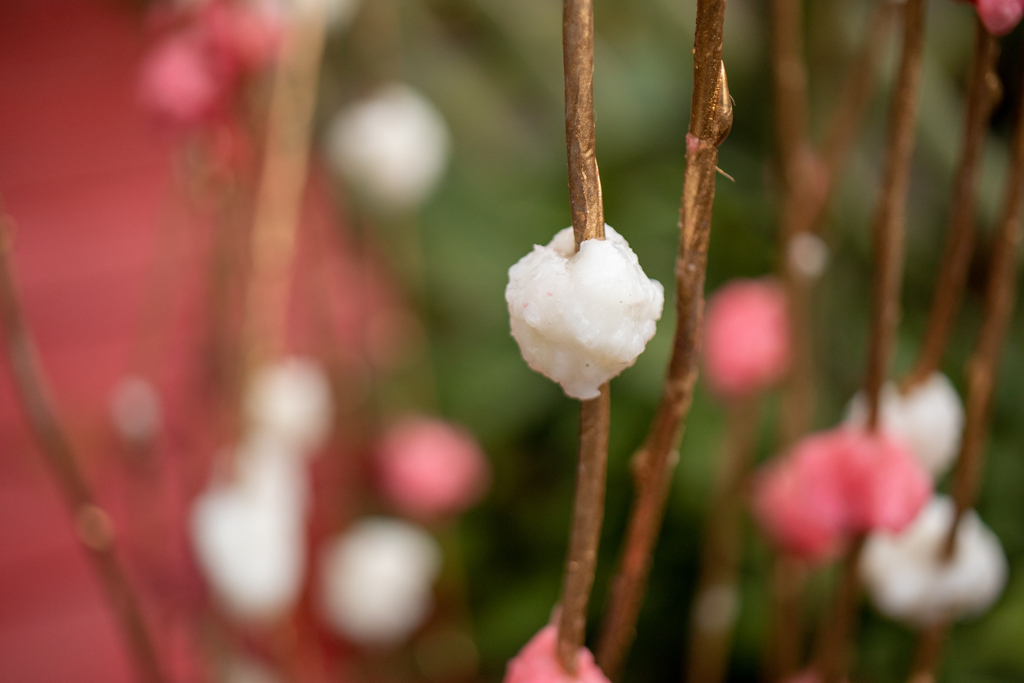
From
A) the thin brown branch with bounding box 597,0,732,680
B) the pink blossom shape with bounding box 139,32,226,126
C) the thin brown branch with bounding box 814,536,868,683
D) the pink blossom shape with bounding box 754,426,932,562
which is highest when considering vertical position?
the pink blossom shape with bounding box 139,32,226,126

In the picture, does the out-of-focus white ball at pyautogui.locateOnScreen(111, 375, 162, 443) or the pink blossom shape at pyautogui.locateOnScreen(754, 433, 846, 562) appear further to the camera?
the out-of-focus white ball at pyautogui.locateOnScreen(111, 375, 162, 443)

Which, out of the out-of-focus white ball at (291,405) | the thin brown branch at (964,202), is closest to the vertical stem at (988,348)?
the thin brown branch at (964,202)

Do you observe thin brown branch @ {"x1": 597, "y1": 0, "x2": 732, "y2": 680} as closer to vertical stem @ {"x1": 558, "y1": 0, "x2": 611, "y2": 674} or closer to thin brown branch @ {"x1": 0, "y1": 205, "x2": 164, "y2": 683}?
vertical stem @ {"x1": 558, "y1": 0, "x2": 611, "y2": 674}

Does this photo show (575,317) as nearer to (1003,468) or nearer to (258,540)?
(258,540)

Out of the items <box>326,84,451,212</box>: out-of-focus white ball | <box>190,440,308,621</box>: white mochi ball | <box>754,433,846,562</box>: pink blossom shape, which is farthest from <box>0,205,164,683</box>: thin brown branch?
<box>326,84,451,212</box>: out-of-focus white ball

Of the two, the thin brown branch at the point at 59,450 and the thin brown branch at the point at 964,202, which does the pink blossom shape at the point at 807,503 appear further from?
the thin brown branch at the point at 59,450

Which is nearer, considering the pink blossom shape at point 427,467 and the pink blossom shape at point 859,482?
the pink blossom shape at point 859,482

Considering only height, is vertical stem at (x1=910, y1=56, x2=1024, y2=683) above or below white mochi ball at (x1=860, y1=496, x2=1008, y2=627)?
above
